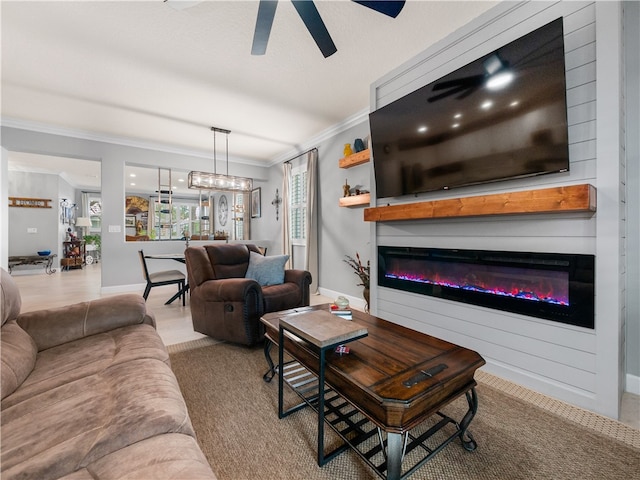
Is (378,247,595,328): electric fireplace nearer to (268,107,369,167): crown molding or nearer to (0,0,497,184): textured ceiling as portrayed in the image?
(0,0,497,184): textured ceiling

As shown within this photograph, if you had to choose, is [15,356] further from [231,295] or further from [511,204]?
[511,204]

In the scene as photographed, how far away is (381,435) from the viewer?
4.10 ft

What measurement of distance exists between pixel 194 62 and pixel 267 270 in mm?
2257

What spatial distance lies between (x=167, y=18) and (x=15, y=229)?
27.7 ft

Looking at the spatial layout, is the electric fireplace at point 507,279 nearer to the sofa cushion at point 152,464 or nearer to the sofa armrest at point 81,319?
the sofa cushion at point 152,464

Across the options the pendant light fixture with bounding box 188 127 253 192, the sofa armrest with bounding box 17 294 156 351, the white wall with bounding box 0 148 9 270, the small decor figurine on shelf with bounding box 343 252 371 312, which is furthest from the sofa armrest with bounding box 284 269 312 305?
the white wall with bounding box 0 148 9 270

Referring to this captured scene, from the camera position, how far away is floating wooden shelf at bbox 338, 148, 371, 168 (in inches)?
139

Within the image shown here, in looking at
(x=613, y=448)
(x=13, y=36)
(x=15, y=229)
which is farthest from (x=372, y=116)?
(x=15, y=229)

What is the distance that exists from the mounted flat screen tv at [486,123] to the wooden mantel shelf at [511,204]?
0.18m

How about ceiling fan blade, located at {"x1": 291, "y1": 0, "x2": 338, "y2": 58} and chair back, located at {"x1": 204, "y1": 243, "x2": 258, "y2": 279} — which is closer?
ceiling fan blade, located at {"x1": 291, "y1": 0, "x2": 338, "y2": 58}

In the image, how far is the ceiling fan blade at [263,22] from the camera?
61.9 inches

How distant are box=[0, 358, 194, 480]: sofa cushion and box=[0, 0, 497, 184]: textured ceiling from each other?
195cm

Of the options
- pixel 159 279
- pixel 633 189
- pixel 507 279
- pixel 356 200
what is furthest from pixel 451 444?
pixel 159 279

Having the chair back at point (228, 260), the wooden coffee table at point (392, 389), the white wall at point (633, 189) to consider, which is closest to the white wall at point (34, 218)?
the chair back at point (228, 260)
